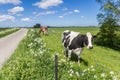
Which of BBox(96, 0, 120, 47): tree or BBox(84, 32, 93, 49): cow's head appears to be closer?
BBox(84, 32, 93, 49): cow's head

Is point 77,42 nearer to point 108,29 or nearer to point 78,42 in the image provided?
point 78,42

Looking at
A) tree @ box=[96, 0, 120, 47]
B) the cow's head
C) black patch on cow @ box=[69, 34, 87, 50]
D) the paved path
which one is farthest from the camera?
tree @ box=[96, 0, 120, 47]

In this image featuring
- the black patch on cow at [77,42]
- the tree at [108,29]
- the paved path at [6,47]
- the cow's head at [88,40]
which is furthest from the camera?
the tree at [108,29]

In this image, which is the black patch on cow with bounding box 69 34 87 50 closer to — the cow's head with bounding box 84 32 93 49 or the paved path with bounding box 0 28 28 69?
the cow's head with bounding box 84 32 93 49

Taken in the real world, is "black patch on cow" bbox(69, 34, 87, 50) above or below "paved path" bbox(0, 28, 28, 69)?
above

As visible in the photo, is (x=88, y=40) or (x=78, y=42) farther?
(x=78, y=42)

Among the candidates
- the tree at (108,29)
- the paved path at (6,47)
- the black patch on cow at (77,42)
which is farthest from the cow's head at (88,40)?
the tree at (108,29)

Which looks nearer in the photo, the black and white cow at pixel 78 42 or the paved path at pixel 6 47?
the black and white cow at pixel 78 42

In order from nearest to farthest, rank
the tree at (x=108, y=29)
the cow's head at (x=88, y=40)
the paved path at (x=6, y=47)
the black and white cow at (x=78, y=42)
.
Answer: the cow's head at (x=88, y=40)
the black and white cow at (x=78, y=42)
the paved path at (x=6, y=47)
the tree at (x=108, y=29)

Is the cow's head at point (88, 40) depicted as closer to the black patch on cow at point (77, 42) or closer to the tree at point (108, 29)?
the black patch on cow at point (77, 42)

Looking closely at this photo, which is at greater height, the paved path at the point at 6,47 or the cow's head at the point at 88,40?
the cow's head at the point at 88,40

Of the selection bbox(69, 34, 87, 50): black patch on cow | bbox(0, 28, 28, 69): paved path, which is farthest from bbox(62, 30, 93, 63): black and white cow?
bbox(0, 28, 28, 69): paved path

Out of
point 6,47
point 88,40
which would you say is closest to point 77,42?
point 88,40

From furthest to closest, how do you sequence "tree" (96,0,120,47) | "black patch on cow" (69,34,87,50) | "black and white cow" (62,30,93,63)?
"tree" (96,0,120,47), "black patch on cow" (69,34,87,50), "black and white cow" (62,30,93,63)
